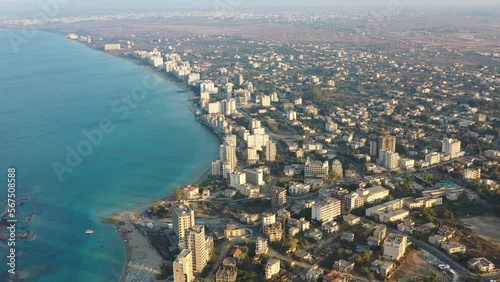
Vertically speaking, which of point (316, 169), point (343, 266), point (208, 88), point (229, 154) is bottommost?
point (343, 266)

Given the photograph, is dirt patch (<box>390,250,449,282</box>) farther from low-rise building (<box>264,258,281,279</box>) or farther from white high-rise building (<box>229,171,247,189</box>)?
white high-rise building (<box>229,171,247,189</box>)

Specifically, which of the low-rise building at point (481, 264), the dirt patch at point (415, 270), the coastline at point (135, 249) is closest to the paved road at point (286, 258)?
the dirt patch at point (415, 270)

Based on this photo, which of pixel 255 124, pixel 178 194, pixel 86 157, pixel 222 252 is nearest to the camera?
pixel 222 252

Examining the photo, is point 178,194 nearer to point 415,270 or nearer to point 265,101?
point 415,270

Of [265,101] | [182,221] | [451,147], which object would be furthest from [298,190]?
[265,101]

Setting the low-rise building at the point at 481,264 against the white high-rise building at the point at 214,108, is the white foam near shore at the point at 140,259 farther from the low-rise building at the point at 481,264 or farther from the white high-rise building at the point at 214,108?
the white high-rise building at the point at 214,108
